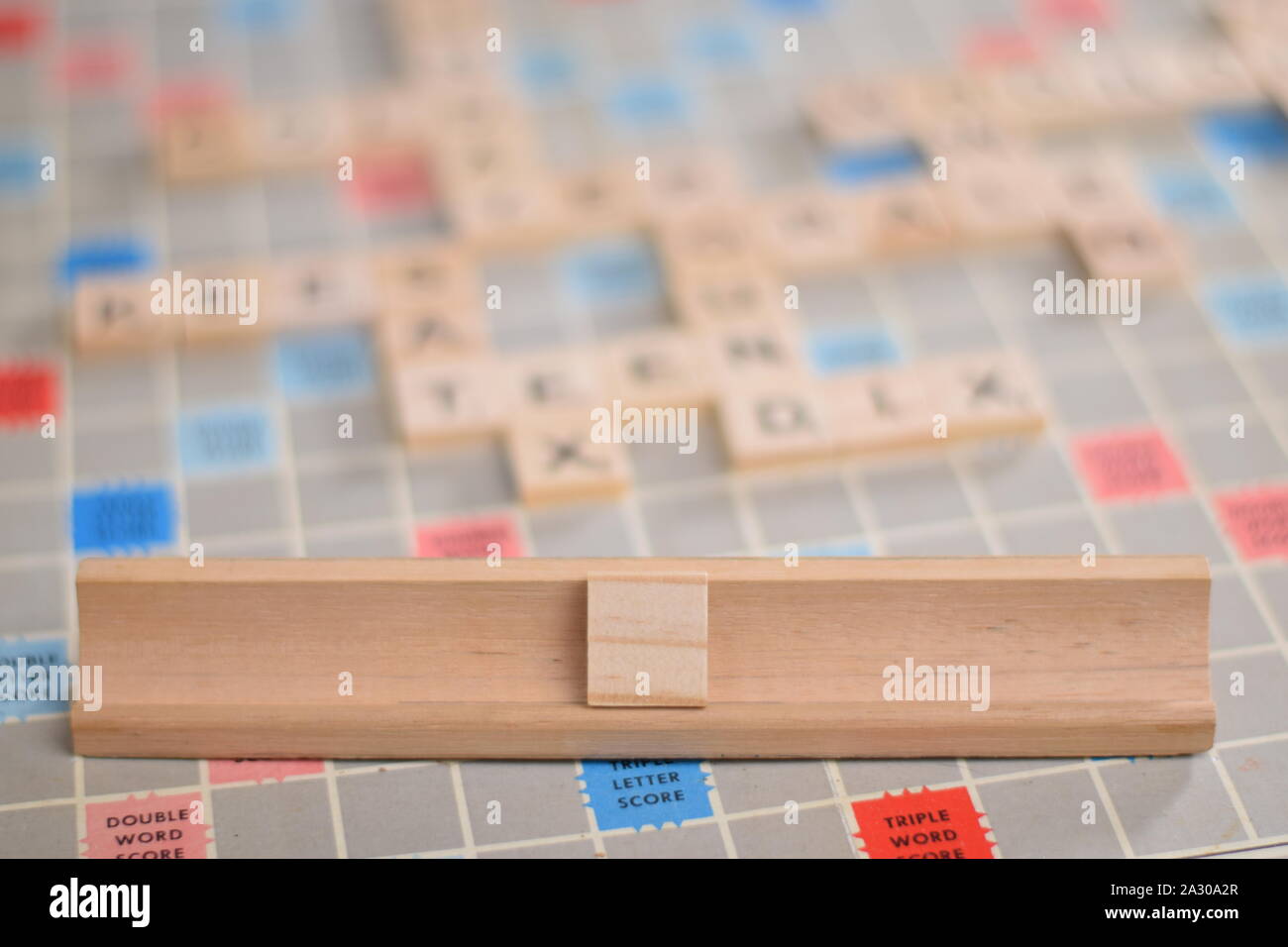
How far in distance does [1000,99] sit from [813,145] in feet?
1.29

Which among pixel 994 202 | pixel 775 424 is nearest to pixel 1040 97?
pixel 994 202

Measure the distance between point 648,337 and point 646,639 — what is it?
0.79 m

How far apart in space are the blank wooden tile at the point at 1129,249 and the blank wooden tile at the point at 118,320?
1636 mm

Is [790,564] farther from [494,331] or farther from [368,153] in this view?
[368,153]

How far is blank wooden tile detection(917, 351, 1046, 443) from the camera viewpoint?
2.47 metres

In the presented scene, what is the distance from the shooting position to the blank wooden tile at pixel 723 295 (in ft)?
8.71

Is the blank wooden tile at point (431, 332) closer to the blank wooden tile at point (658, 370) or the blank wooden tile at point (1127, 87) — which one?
the blank wooden tile at point (658, 370)

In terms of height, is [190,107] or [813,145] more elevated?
[190,107]

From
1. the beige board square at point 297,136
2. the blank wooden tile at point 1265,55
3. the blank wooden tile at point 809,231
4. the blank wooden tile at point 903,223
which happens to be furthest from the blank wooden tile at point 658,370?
the blank wooden tile at point 1265,55

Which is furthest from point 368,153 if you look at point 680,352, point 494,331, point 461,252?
point 680,352

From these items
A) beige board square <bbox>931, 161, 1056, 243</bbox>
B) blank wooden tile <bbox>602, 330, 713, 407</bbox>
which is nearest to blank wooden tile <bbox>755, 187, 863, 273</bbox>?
beige board square <bbox>931, 161, 1056, 243</bbox>

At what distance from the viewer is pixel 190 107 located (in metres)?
3.19

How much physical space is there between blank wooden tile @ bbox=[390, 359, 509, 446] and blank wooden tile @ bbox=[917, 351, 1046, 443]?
72 centimetres

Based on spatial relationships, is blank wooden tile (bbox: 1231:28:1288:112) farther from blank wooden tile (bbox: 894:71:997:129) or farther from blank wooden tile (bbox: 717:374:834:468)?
blank wooden tile (bbox: 717:374:834:468)
